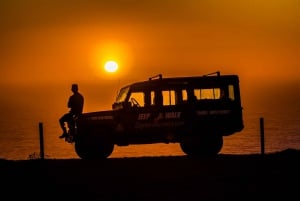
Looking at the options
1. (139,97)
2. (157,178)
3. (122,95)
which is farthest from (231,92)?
(157,178)

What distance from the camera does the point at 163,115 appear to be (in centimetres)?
1966

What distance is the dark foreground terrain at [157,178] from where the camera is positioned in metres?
12.8

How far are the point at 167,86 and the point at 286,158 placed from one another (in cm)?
427

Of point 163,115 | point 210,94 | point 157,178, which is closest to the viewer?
point 157,178

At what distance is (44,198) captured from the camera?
1273 cm

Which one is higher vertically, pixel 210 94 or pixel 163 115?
pixel 210 94

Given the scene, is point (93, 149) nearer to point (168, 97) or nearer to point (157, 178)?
point (168, 97)

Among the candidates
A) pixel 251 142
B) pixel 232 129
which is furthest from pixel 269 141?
pixel 232 129

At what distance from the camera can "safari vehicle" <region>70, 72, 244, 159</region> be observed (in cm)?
1962

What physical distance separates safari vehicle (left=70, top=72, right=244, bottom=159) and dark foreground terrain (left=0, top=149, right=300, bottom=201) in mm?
1046

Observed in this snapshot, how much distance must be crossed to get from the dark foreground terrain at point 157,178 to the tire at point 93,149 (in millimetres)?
941

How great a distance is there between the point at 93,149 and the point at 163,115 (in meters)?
2.39

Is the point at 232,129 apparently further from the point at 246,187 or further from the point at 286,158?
the point at 246,187

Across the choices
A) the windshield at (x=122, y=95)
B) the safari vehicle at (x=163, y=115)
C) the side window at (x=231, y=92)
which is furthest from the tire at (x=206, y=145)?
the windshield at (x=122, y=95)
